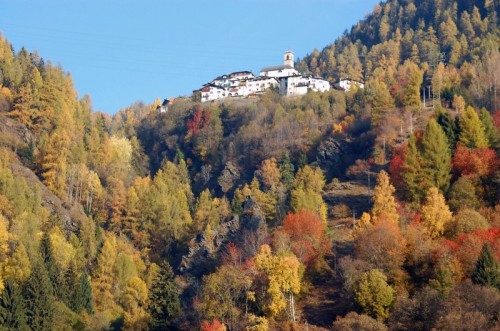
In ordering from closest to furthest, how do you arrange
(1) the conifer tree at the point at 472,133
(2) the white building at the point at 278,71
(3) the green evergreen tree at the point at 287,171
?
1. (1) the conifer tree at the point at 472,133
2. (3) the green evergreen tree at the point at 287,171
3. (2) the white building at the point at 278,71

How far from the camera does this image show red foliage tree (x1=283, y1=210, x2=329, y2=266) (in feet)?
206

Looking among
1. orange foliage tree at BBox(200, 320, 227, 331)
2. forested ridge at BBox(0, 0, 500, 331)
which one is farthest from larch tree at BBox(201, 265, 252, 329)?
orange foliage tree at BBox(200, 320, 227, 331)

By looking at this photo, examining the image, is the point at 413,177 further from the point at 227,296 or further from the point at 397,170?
the point at 227,296

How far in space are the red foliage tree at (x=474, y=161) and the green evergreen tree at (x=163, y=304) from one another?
1268 inches

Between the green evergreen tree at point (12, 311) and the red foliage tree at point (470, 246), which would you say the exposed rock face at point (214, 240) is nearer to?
the green evergreen tree at point (12, 311)

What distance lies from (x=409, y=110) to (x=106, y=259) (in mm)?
46379

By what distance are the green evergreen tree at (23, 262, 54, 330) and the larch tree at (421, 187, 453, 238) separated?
3295 centimetres

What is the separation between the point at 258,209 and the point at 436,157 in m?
21.3

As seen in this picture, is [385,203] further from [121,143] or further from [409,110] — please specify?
[121,143]

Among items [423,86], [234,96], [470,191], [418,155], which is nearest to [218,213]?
[418,155]

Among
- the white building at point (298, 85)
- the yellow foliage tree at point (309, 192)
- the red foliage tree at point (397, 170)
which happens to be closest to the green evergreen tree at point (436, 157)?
the red foliage tree at point (397, 170)

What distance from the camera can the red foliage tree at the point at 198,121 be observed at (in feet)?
414

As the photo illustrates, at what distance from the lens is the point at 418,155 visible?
74.8 meters

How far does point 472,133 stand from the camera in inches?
3022
